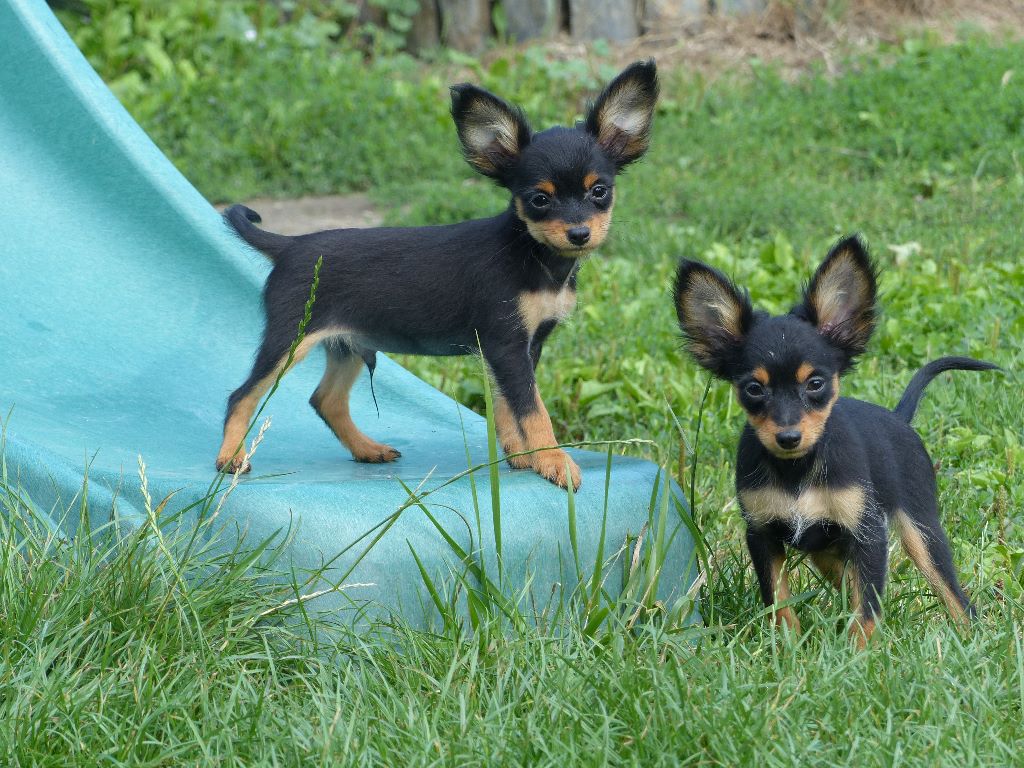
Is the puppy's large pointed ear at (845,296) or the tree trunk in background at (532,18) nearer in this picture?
the puppy's large pointed ear at (845,296)

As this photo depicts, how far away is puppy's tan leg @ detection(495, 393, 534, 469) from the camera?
12.6ft

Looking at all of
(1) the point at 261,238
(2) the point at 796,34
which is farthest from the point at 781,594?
(2) the point at 796,34

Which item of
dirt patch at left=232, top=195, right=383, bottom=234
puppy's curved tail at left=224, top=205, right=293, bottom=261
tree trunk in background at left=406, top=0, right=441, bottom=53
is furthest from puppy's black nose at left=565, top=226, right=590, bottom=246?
tree trunk in background at left=406, top=0, right=441, bottom=53

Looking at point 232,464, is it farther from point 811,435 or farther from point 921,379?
point 921,379

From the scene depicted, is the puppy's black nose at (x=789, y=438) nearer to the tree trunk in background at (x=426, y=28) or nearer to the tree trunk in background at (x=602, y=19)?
the tree trunk in background at (x=602, y=19)

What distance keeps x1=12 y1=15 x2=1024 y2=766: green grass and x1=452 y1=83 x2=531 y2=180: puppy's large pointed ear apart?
1136 millimetres

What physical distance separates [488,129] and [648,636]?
56.1 inches

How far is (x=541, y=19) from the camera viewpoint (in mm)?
11305

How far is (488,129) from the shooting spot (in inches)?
147

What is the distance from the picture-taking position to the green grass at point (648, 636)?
2.93 meters

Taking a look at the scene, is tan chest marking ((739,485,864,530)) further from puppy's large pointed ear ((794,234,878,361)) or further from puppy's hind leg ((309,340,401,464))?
puppy's hind leg ((309,340,401,464))

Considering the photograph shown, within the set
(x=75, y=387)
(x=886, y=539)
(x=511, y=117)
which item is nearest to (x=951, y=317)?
(x=886, y=539)

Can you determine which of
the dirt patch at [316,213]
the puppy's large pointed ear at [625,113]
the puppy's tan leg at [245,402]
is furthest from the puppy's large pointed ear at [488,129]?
the dirt patch at [316,213]

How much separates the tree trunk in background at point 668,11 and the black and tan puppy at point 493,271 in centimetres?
796
